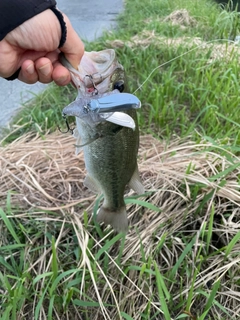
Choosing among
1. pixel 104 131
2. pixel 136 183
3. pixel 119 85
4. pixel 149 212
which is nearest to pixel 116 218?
pixel 136 183

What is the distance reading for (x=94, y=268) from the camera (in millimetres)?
1736

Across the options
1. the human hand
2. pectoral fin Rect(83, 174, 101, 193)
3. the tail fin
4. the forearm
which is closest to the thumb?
the human hand

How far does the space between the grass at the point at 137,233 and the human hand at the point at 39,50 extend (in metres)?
0.64

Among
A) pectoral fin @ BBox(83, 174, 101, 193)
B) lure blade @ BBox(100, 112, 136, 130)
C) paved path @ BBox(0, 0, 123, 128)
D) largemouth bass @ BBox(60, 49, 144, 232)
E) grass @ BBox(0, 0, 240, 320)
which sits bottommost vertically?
paved path @ BBox(0, 0, 123, 128)

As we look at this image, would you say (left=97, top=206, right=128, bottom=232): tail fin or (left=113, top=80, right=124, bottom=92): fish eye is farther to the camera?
(left=97, top=206, right=128, bottom=232): tail fin

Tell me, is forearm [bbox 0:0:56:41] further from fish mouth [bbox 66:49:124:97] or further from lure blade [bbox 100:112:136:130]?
lure blade [bbox 100:112:136:130]

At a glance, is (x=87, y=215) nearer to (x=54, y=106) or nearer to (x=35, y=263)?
(x=35, y=263)

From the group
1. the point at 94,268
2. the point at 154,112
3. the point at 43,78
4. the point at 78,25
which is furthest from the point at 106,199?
the point at 78,25

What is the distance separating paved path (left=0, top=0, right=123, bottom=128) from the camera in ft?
11.4

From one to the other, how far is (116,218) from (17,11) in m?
0.88

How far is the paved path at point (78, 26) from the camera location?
3460 mm

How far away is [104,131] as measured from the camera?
145 cm

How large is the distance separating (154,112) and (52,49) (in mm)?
1330

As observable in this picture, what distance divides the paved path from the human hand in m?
1.52
